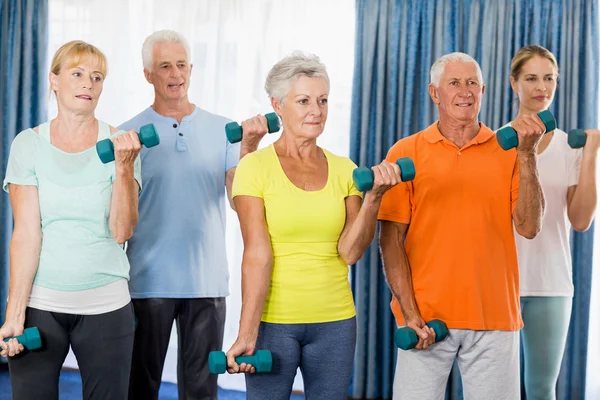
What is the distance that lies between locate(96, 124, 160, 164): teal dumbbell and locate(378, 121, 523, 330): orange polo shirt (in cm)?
73

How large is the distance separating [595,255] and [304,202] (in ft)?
7.49

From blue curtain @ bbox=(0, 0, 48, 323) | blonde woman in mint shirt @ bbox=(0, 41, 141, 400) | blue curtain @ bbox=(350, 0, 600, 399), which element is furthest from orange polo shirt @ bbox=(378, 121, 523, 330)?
blue curtain @ bbox=(0, 0, 48, 323)

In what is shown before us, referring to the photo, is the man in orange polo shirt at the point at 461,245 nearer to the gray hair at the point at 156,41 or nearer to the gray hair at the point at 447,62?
the gray hair at the point at 447,62

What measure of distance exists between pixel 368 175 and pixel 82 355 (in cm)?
99

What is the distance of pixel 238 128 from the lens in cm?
236

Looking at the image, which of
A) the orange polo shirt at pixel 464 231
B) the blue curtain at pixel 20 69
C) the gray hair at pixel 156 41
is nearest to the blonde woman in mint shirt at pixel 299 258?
the orange polo shirt at pixel 464 231

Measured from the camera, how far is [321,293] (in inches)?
79.3

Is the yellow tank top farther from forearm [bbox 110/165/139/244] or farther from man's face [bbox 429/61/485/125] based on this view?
man's face [bbox 429/61/485/125]

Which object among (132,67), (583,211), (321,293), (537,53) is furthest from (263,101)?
(321,293)

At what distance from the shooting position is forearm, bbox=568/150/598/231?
2.62 metres

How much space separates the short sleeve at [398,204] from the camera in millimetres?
2234

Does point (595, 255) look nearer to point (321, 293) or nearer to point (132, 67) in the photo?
point (321, 293)

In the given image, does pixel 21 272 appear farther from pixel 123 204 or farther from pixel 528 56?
pixel 528 56

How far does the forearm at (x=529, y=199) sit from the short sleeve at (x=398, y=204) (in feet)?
1.05
